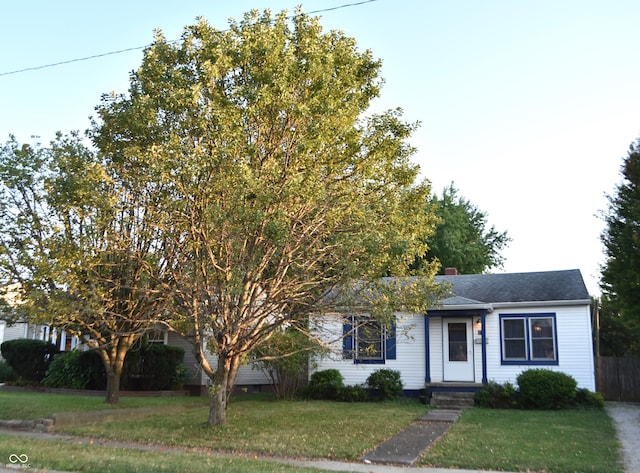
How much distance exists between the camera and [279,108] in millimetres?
10617

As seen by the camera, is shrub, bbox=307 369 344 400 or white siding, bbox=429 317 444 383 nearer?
white siding, bbox=429 317 444 383

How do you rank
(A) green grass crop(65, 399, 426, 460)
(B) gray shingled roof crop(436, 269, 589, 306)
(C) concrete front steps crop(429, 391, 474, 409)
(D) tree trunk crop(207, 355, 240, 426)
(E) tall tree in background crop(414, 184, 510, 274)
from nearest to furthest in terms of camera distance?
1. (A) green grass crop(65, 399, 426, 460)
2. (D) tree trunk crop(207, 355, 240, 426)
3. (C) concrete front steps crop(429, 391, 474, 409)
4. (B) gray shingled roof crop(436, 269, 589, 306)
5. (E) tall tree in background crop(414, 184, 510, 274)

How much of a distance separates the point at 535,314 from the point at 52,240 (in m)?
14.6

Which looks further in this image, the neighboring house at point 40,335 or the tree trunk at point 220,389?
the neighboring house at point 40,335

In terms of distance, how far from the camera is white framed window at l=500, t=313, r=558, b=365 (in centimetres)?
1778

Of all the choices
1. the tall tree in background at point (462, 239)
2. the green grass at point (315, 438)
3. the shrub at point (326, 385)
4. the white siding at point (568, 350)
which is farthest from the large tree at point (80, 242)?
the tall tree in background at point (462, 239)

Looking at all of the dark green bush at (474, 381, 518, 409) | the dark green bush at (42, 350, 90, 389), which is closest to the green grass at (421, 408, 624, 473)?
the dark green bush at (474, 381, 518, 409)

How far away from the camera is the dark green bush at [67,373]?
20266 millimetres

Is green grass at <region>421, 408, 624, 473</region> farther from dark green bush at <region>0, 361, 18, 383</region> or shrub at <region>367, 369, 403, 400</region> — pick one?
dark green bush at <region>0, 361, 18, 383</region>

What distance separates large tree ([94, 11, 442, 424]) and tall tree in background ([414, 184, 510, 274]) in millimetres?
21029

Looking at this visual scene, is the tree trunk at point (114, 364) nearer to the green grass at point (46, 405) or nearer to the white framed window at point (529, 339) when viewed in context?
the green grass at point (46, 405)

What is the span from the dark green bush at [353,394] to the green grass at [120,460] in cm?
Answer: 1015

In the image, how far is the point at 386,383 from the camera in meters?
18.6

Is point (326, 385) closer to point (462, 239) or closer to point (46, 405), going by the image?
point (46, 405)
